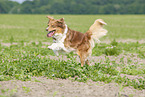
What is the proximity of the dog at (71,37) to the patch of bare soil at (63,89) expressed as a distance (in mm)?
945

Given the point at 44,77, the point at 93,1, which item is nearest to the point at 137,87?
the point at 44,77

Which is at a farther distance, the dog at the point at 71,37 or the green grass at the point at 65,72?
the green grass at the point at 65,72

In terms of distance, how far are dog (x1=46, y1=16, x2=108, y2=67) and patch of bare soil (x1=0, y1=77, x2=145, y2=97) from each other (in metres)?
0.95

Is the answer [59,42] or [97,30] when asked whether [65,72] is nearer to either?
[59,42]

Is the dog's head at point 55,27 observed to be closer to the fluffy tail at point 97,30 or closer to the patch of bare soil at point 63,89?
the fluffy tail at point 97,30

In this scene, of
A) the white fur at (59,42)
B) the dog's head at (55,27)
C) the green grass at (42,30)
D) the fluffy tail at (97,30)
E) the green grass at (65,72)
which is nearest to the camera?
the dog's head at (55,27)

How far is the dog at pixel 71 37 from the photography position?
21.6 ft

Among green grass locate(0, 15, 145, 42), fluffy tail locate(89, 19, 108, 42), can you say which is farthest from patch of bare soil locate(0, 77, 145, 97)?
green grass locate(0, 15, 145, 42)

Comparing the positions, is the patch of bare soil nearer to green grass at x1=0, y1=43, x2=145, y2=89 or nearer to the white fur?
green grass at x1=0, y1=43, x2=145, y2=89

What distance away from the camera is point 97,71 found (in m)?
7.50

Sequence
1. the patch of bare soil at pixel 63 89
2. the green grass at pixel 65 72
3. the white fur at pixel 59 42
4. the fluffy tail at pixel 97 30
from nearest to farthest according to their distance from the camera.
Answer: the patch of bare soil at pixel 63 89
the white fur at pixel 59 42
the green grass at pixel 65 72
the fluffy tail at pixel 97 30

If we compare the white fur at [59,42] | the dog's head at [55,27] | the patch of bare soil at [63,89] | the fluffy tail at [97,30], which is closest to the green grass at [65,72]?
the patch of bare soil at [63,89]

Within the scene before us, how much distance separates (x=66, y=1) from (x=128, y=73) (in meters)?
126

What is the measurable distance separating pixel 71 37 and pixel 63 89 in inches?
66.5
